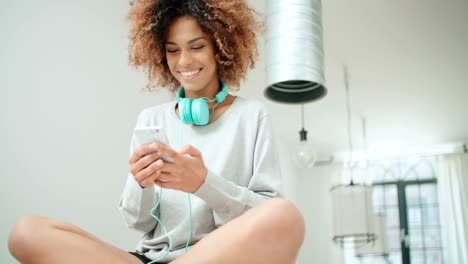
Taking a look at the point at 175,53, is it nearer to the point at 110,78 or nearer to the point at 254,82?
the point at 110,78

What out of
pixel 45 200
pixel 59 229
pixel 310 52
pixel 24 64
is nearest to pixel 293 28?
pixel 310 52

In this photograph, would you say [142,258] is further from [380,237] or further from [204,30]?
[380,237]

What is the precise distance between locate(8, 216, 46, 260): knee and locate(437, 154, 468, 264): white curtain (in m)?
6.50

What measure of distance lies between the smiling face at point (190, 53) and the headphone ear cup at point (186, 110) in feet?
0.15

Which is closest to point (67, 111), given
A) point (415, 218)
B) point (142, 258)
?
point (142, 258)

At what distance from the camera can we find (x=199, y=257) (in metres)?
1.00

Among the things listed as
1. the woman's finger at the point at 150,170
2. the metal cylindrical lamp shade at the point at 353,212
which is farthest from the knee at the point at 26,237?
the metal cylindrical lamp shade at the point at 353,212

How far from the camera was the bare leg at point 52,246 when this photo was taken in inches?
40.8

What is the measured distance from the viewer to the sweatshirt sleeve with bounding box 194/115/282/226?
1.21 meters

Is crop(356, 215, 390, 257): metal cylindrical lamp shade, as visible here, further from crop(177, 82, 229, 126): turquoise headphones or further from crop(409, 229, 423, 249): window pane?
crop(177, 82, 229, 126): turquoise headphones

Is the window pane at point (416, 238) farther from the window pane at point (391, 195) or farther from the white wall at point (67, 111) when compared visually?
the white wall at point (67, 111)

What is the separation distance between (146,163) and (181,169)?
2.9 inches

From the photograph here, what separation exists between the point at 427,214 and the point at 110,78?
5088mm

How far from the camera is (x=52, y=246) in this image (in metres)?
1.04
